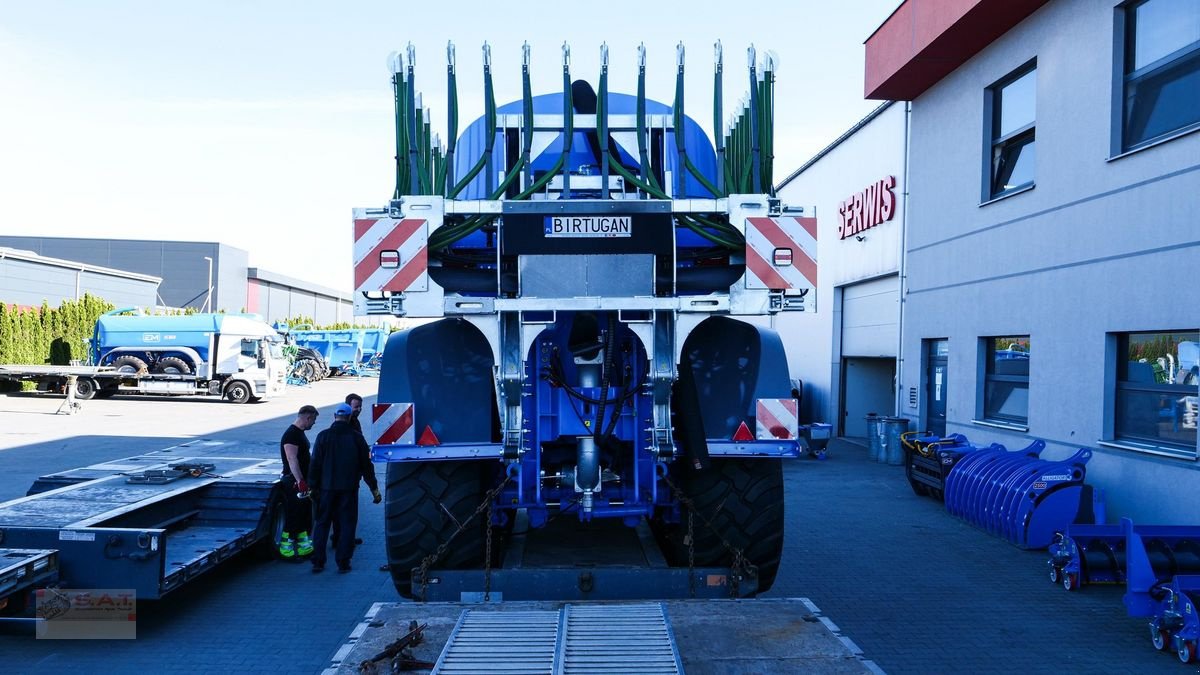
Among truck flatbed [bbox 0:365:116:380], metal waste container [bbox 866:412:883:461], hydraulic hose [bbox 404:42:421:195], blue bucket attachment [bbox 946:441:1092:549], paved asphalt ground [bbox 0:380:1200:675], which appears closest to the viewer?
hydraulic hose [bbox 404:42:421:195]

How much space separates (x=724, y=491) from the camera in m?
→ 5.39

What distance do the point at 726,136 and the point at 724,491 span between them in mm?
2387

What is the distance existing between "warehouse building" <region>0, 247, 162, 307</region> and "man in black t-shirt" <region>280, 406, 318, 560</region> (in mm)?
30917

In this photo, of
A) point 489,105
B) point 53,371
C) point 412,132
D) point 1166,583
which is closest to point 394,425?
point 412,132

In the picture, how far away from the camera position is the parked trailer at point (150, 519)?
5.51 m

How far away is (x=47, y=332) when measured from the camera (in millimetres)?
30953

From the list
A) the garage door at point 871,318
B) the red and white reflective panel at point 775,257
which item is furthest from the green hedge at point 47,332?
the red and white reflective panel at point 775,257

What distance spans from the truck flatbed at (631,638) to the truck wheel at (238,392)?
992 inches

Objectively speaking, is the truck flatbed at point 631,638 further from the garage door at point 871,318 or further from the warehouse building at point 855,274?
the garage door at point 871,318

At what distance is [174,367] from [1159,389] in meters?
25.9

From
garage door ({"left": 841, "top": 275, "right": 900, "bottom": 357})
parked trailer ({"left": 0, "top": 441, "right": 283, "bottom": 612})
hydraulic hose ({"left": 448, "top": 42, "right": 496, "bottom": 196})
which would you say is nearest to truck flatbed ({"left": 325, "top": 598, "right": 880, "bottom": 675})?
hydraulic hose ({"left": 448, "top": 42, "right": 496, "bottom": 196})

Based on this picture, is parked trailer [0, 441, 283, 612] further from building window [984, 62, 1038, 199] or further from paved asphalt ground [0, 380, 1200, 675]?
building window [984, 62, 1038, 199]

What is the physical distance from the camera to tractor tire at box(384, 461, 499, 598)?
17.1 feet

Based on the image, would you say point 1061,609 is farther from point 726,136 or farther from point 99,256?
point 99,256
